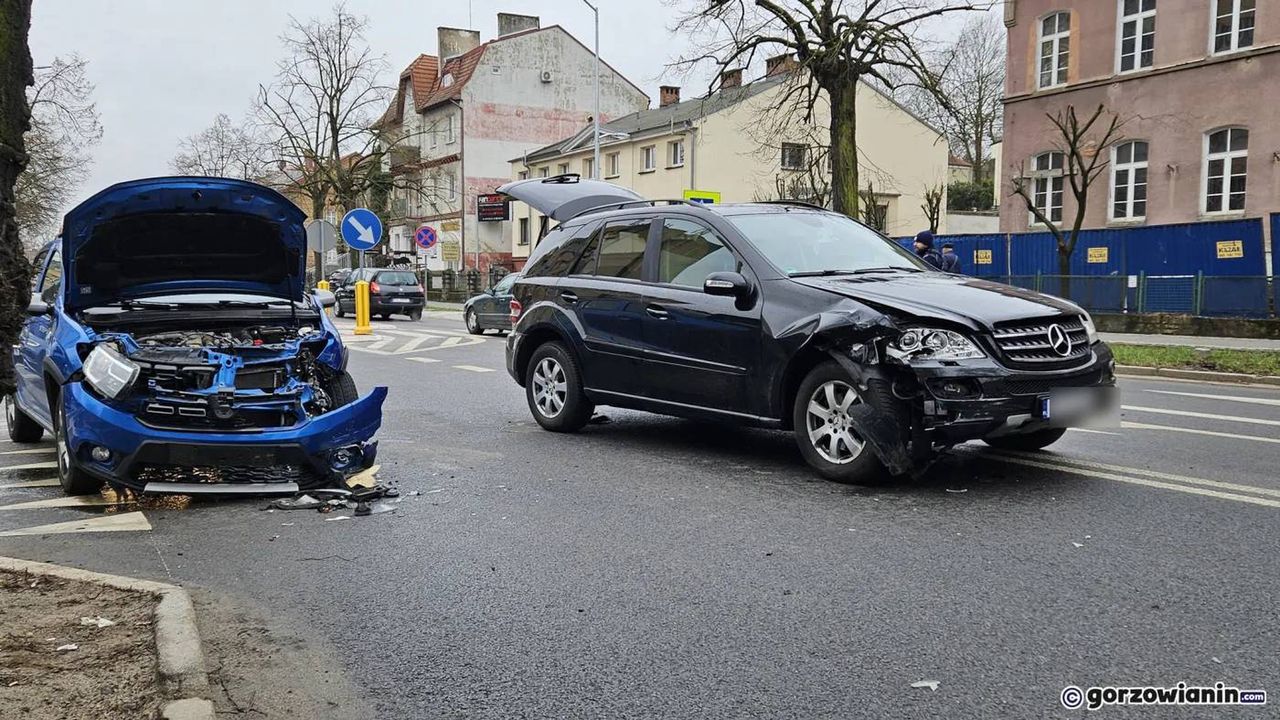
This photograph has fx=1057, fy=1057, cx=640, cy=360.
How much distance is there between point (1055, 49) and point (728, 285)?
26.3m

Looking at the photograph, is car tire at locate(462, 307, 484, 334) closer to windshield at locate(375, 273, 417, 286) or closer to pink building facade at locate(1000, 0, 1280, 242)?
windshield at locate(375, 273, 417, 286)

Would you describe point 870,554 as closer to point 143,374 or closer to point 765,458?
point 765,458

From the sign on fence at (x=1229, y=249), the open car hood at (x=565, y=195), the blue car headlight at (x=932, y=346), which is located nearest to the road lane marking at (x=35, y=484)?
the open car hood at (x=565, y=195)

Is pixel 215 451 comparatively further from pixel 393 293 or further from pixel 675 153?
pixel 675 153

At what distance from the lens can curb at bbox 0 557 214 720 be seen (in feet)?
11.0

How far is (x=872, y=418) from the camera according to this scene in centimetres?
625

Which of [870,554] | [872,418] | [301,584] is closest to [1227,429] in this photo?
[872,418]

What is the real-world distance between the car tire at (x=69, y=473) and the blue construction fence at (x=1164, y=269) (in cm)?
2074

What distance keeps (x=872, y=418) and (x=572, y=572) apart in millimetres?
2231

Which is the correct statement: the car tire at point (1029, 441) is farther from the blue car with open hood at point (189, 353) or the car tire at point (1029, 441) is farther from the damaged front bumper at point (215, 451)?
the blue car with open hood at point (189, 353)

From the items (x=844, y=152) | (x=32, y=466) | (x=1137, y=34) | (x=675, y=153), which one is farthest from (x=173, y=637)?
(x=675, y=153)

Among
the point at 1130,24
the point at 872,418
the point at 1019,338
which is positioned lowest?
the point at 872,418


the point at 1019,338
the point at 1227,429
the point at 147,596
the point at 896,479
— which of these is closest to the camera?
the point at 147,596

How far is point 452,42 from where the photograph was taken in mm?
70500
